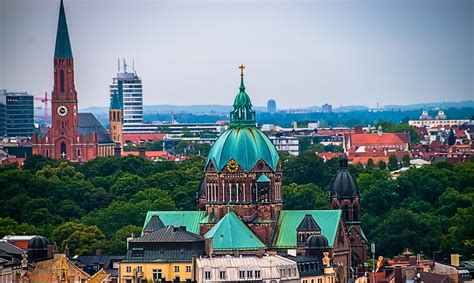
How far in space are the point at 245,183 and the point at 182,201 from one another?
36200 millimetres

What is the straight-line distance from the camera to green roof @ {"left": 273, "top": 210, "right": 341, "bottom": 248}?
114m

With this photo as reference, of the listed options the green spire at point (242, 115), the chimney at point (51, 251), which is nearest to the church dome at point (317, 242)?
the green spire at point (242, 115)

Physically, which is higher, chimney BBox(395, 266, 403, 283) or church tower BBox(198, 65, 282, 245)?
church tower BBox(198, 65, 282, 245)

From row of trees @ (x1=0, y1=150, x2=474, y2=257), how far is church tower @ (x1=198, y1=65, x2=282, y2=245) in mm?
11380

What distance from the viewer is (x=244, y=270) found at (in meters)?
104

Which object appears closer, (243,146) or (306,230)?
(306,230)

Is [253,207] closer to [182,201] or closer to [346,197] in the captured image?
[346,197]

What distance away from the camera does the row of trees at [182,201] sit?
133 meters

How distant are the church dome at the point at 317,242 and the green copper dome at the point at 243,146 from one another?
5.61 meters

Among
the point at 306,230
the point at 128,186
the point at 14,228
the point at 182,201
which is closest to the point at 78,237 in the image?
the point at 14,228

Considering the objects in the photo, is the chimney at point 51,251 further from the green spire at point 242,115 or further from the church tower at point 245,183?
the green spire at point 242,115

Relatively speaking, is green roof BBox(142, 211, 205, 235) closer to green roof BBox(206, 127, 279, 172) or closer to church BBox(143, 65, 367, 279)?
church BBox(143, 65, 367, 279)

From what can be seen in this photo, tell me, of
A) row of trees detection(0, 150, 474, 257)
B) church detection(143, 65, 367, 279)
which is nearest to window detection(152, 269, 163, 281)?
church detection(143, 65, 367, 279)

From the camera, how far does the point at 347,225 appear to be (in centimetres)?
11912
